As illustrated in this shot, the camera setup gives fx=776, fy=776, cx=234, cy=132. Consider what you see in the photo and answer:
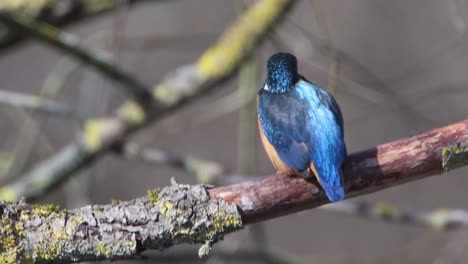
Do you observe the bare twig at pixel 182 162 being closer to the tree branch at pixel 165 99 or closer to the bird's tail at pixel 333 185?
the tree branch at pixel 165 99

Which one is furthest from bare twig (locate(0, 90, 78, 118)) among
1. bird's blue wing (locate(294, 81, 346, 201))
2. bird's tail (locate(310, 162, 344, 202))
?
bird's tail (locate(310, 162, 344, 202))

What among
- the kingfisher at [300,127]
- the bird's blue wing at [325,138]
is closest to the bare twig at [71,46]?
the kingfisher at [300,127]

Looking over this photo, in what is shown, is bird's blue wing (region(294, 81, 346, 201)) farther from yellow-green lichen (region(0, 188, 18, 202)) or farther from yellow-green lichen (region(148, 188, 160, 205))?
yellow-green lichen (region(0, 188, 18, 202))

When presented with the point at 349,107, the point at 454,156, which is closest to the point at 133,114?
the point at 454,156

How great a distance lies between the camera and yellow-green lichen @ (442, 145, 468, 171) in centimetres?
217

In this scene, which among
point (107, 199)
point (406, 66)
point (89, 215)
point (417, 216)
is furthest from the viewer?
point (406, 66)

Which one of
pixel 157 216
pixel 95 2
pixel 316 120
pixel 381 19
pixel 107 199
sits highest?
pixel 381 19

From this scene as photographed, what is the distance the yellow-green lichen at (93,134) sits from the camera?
139 inches

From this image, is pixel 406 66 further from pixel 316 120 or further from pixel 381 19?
pixel 316 120

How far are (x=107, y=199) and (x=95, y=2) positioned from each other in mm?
1995

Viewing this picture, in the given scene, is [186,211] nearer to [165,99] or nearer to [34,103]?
[165,99]

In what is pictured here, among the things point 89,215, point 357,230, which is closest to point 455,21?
point 89,215

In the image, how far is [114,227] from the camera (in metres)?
2.04

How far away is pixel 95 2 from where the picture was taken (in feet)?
12.3
